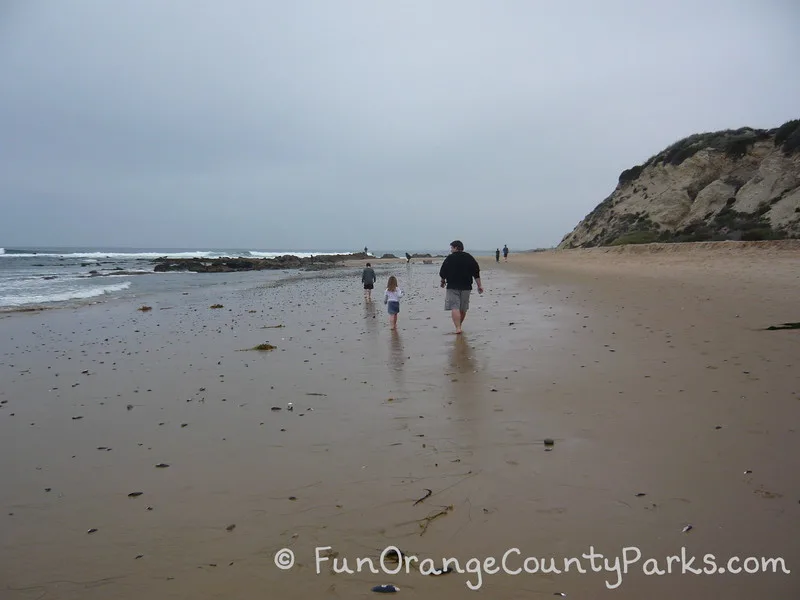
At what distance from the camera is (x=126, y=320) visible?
16.1 m

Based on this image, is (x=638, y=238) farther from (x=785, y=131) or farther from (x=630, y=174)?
(x=630, y=174)

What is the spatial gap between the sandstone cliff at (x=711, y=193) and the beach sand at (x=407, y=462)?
2713 cm

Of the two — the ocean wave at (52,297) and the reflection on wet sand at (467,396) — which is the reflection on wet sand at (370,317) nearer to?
the reflection on wet sand at (467,396)

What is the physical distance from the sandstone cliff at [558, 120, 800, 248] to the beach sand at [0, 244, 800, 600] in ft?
89.0

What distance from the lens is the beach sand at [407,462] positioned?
3.07 m

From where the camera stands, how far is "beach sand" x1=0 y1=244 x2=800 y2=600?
3.07 m

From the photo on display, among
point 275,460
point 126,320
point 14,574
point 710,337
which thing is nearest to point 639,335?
point 710,337

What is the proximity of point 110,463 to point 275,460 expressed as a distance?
173 cm

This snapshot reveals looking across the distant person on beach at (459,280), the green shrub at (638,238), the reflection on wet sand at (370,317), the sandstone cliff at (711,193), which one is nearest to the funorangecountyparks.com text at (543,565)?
the distant person on beach at (459,280)

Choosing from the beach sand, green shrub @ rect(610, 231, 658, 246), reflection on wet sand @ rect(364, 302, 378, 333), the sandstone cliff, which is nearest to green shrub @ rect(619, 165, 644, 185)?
the sandstone cliff

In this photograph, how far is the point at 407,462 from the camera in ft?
14.8

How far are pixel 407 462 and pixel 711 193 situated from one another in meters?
43.4

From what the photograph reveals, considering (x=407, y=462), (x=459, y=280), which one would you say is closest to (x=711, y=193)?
(x=459, y=280)

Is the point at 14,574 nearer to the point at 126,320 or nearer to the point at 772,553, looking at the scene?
the point at 772,553
